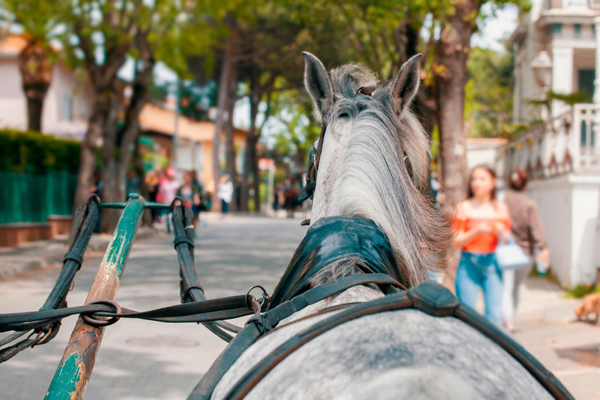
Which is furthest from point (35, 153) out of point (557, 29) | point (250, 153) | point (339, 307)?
point (250, 153)

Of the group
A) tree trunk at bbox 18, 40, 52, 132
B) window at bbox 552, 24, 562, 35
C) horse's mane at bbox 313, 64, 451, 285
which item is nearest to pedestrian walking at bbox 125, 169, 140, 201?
tree trunk at bbox 18, 40, 52, 132

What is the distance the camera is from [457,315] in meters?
1.43

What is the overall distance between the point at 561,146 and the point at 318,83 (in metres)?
9.48

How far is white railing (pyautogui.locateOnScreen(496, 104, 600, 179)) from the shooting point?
1009 centimetres

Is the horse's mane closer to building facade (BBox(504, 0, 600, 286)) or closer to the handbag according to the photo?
the handbag

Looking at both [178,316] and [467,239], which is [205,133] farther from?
[178,316]

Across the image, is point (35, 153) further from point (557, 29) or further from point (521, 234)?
point (557, 29)

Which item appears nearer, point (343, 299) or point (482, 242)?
point (343, 299)

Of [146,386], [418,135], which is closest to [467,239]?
[146,386]

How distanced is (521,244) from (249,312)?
534cm

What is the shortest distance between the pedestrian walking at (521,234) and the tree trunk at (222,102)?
2313 cm

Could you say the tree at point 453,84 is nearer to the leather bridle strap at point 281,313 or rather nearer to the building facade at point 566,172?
the building facade at point 566,172

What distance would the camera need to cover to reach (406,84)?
8.24ft

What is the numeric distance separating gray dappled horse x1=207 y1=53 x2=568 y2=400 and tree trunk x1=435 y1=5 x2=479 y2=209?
18.9 feet
